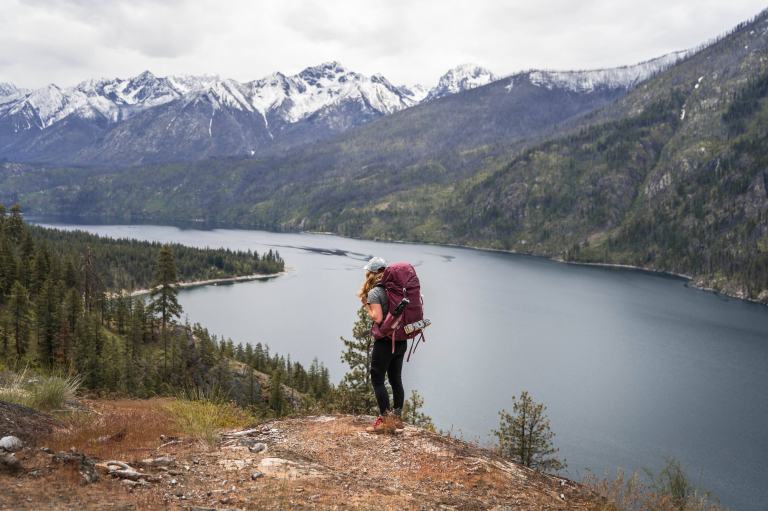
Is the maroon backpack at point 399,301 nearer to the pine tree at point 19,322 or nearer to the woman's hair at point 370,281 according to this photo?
the woman's hair at point 370,281

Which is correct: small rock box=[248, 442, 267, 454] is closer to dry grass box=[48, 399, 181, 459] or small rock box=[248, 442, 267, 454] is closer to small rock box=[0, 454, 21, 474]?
dry grass box=[48, 399, 181, 459]

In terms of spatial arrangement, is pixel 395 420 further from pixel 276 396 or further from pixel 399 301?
pixel 276 396

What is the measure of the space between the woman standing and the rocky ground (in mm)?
525

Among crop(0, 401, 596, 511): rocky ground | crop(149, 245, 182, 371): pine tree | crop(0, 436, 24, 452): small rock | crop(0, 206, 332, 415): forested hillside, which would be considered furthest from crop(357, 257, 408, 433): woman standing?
crop(149, 245, 182, 371): pine tree

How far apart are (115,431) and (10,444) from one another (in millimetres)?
3023

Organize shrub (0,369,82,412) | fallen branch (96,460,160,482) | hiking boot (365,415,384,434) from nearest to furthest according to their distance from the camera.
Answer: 1. fallen branch (96,460,160,482)
2. shrub (0,369,82,412)
3. hiking boot (365,415,384,434)

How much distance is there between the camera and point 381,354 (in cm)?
1363

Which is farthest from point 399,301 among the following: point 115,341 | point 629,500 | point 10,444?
point 115,341

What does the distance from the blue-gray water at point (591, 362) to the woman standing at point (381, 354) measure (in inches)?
905

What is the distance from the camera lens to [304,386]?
→ 79.6 m

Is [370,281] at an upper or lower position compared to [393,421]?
upper

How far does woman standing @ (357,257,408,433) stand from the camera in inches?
524

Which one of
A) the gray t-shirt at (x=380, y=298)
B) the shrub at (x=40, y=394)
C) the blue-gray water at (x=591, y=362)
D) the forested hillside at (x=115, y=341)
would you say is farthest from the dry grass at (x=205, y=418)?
the forested hillside at (x=115, y=341)

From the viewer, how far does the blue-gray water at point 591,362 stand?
7012 centimetres
